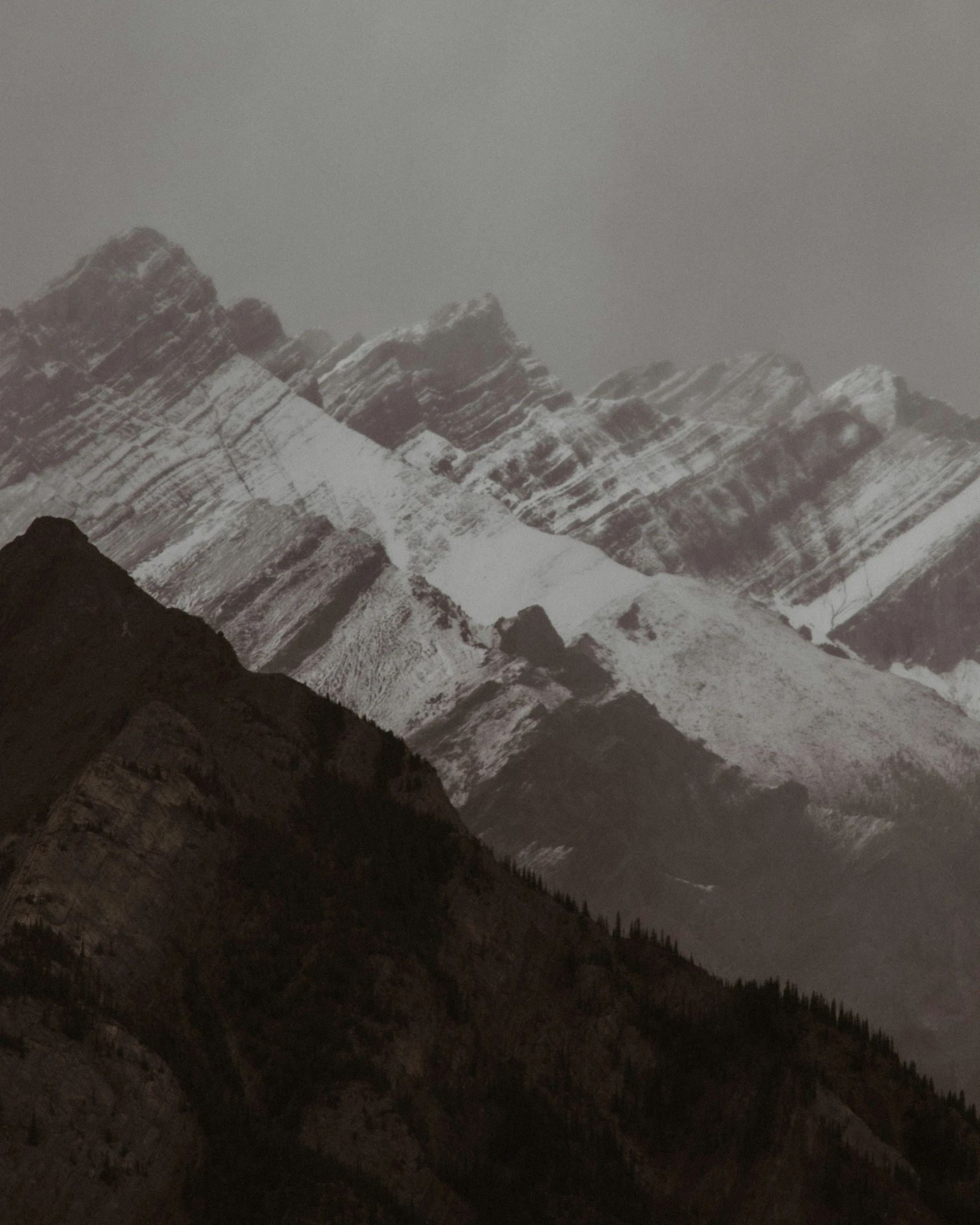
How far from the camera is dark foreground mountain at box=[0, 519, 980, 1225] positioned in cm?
5803

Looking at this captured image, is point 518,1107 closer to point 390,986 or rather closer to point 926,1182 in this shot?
point 390,986

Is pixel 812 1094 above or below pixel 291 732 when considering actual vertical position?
below

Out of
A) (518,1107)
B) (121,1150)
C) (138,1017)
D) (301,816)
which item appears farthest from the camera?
(301,816)

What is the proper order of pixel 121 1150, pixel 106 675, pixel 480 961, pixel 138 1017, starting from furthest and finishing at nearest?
pixel 106 675, pixel 480 961, pixel 138 1017, pixel 121 1150

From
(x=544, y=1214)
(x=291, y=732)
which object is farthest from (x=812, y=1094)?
(x=291, y=732)

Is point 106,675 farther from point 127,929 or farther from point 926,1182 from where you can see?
point 926,1182

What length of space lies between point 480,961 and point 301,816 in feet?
30.9

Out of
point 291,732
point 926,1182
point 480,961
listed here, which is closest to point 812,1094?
point 926,1182

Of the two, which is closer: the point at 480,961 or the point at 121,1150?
the point at 121,1150

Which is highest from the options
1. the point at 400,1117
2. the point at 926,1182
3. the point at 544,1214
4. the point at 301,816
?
the point at 301,816

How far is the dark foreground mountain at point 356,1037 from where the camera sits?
58031mm

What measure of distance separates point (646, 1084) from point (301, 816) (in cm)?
1700

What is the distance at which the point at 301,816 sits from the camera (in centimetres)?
7556

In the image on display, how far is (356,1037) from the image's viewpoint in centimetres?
6525
